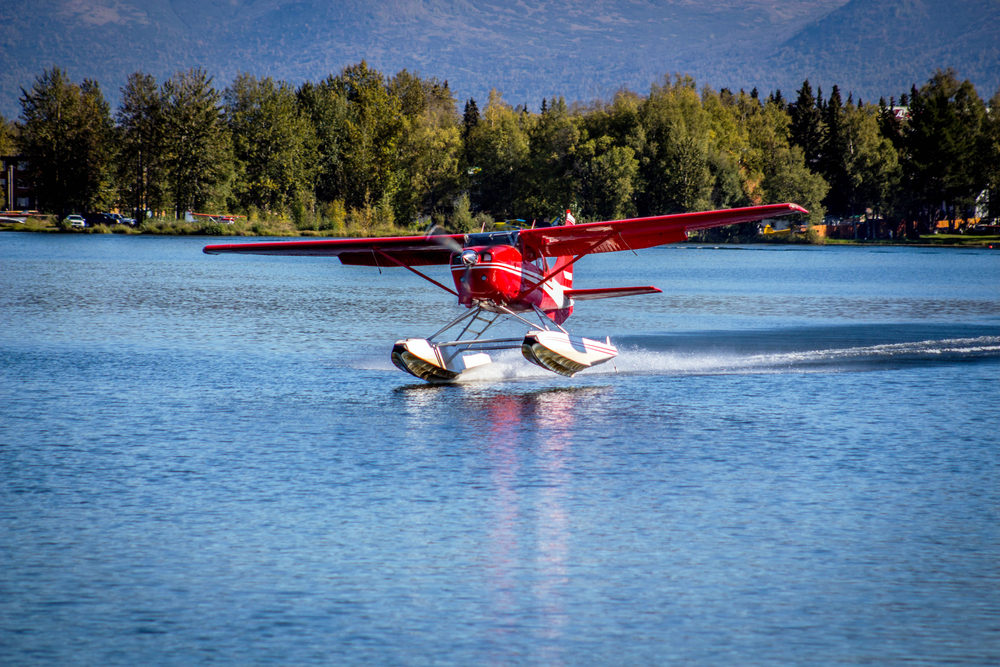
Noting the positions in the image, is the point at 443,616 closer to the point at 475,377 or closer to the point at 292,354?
the point at 475,377

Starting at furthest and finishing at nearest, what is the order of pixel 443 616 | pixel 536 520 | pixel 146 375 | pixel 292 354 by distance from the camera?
pixel 292 354, pixel 146 375, pixel 536 520, pixel 443 616

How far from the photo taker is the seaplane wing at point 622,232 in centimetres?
1296

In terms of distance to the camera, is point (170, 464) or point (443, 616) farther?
point (170, 464)

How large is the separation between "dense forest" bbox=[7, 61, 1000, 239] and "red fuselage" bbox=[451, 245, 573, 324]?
59060mm

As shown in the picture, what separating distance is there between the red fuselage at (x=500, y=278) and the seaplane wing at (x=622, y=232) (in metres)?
0.30

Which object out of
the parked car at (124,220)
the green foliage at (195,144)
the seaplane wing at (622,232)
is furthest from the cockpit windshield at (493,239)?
the parked car at (124,220)

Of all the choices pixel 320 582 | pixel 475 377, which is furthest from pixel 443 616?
pixel 475 377

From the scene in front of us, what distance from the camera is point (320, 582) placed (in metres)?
5.80

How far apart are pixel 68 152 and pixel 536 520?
275ft

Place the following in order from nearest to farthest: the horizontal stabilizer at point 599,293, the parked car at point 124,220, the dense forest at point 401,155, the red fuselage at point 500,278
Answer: the red fuselage at point 500,278 → the horizontal stabilizer at point 599,293 → the dense forest at point 401,155 → the parked car at point 124,220

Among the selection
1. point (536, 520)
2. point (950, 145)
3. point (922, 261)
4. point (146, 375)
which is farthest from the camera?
point (950, 145)

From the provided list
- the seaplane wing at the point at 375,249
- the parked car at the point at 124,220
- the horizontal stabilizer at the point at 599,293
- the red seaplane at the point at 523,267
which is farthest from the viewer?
the parked car at the point at 124,220

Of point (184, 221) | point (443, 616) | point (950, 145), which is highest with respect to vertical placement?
point (950, 145)

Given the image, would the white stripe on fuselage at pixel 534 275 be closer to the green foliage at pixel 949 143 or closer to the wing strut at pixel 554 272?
the wing strut at pixel 554 272
